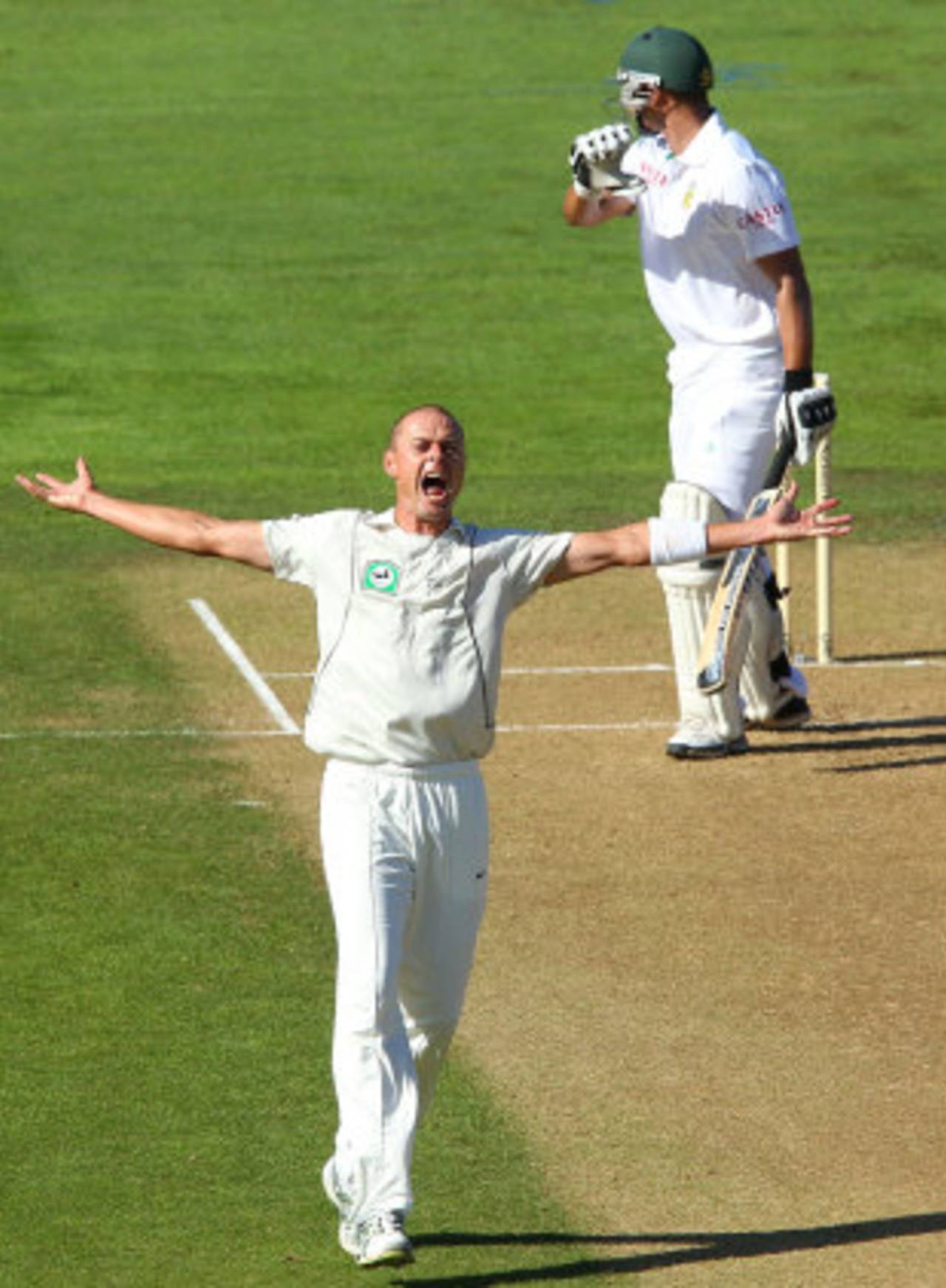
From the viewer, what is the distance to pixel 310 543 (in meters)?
7.97

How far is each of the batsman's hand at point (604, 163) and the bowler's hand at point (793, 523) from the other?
15.9 ft

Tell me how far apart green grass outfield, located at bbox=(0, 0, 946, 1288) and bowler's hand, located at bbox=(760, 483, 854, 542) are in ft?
6.01

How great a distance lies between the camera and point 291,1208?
8125 millimetres

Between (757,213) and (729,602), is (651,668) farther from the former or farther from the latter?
(757,213)

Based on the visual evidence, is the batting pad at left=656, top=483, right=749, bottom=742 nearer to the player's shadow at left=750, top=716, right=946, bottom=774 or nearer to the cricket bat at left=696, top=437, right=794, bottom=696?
the cricket bat at left=696, top=437, right=794, bottom=696

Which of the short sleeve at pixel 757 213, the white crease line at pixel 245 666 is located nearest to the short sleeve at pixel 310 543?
the short sleeve at pixel 757 213

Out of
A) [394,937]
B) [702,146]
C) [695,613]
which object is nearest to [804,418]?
[695,613]

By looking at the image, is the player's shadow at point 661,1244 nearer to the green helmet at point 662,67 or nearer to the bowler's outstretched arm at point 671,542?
the bowler's outstretched arm at point 671,542

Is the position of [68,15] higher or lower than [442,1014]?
higher

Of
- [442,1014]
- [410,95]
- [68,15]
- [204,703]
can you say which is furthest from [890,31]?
[442,1014]

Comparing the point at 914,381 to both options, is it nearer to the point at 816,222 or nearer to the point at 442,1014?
the point at 816,222

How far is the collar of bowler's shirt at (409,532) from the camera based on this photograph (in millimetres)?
7941

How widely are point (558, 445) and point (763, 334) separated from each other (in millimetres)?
8100

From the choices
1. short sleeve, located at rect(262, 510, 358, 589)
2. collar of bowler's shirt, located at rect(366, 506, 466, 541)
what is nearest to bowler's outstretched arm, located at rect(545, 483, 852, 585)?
collar of bowler's shirt, located at rect(366, 506, 466, 541)
